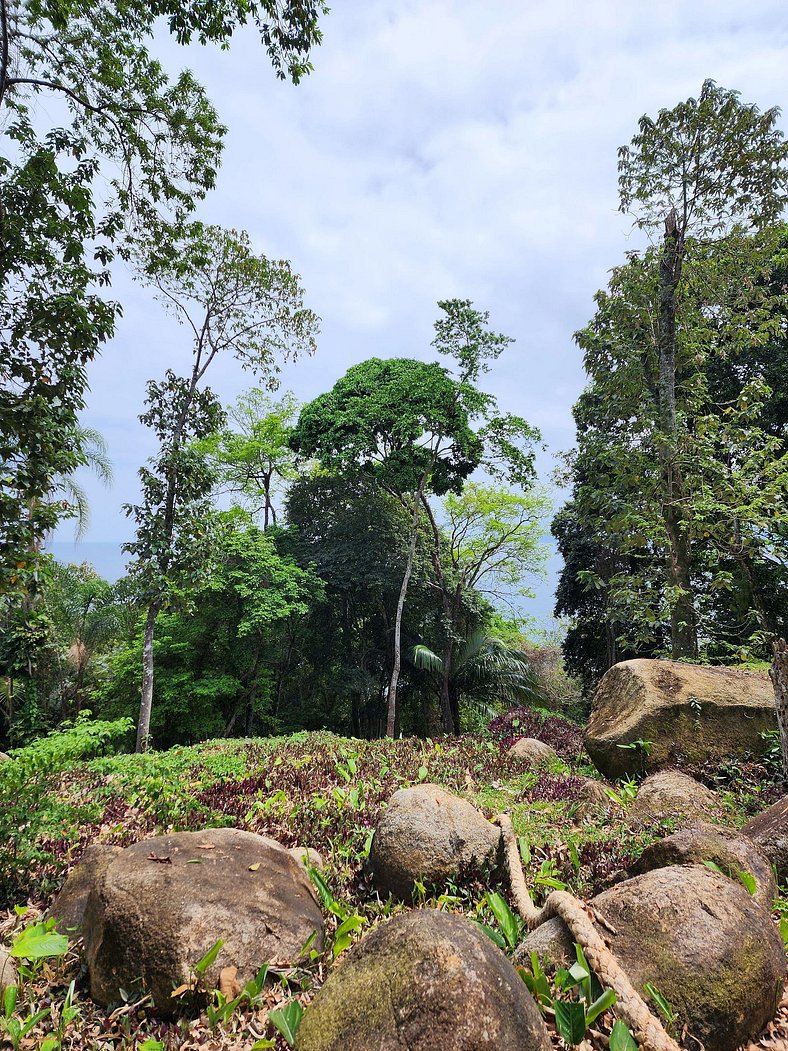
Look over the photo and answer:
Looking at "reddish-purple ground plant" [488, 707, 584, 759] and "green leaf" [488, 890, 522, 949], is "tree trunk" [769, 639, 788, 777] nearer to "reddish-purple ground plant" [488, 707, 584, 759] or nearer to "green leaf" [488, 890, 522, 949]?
"reddish-purple ground plant" [488, 707, 584, 759]

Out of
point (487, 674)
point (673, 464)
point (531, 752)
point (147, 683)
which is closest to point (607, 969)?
point (531, 752)

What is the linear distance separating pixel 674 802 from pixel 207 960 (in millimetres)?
4398

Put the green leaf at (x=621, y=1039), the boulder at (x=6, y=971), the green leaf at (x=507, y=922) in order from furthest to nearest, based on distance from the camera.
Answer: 1. the green leaf at (x=507, y=922)
2. the boulder at (x=6, y=971)
3. the green leaf at (x=621, y=1039)

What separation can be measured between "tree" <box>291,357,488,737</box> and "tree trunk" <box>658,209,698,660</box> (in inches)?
259

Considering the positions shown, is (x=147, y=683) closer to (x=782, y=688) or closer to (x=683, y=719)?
(x=683, y=719)

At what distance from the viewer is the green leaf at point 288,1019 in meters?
2.45

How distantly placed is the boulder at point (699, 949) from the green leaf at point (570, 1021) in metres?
0.46

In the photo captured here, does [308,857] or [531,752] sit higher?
[531,752]

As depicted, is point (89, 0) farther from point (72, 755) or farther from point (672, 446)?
point (672, 446)

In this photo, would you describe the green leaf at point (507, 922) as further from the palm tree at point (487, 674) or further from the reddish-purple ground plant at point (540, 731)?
the palm tree at point (487, 674)

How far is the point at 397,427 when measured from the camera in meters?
16.1

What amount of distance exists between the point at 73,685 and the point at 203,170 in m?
15.8

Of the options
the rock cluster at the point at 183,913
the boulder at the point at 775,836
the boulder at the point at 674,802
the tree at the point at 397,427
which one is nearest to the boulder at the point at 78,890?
the rock cluster at the point at 183,913

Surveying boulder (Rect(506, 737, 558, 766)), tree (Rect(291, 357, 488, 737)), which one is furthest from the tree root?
tree (Rect(291, 357, 488, 737))
